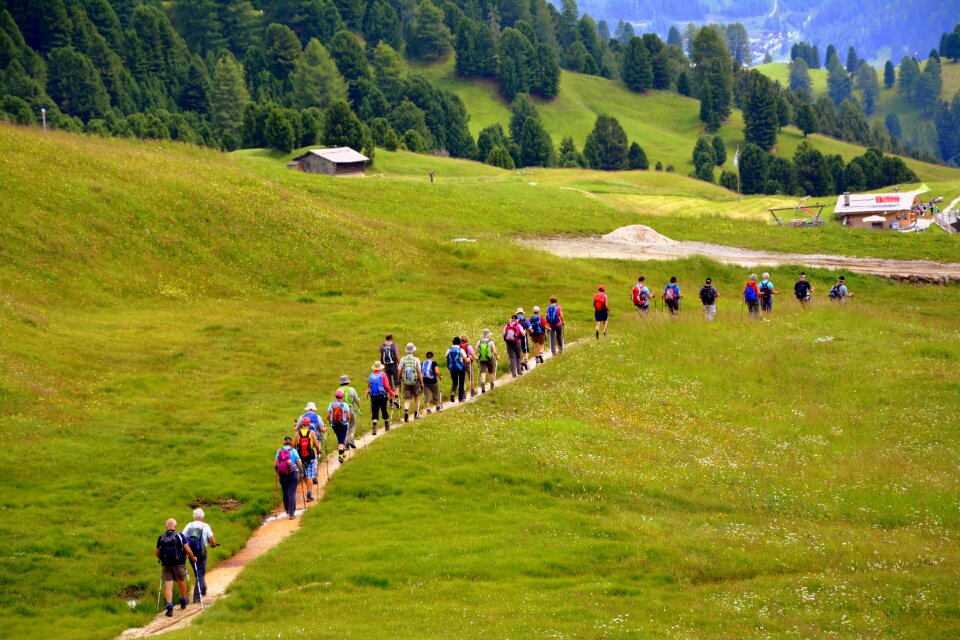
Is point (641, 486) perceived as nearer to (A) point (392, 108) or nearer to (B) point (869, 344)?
(B) point (869, 344)

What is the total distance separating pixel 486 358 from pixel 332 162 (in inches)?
2948

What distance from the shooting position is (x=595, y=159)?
653 feet

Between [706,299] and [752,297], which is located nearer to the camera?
[706,299]

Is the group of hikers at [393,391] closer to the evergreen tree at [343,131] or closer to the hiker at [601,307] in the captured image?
the hiker at [601,307]

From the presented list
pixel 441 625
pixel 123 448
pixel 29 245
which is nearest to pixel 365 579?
pixel 441 625

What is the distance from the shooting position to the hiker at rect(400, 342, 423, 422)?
36562 millimetres

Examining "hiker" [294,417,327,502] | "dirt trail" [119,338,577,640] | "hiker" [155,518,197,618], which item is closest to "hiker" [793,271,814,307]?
"dirt trail" [119,338,577,640]

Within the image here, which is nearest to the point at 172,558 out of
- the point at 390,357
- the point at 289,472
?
the point at 289,472

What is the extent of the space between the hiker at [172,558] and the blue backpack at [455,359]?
14.8 metres

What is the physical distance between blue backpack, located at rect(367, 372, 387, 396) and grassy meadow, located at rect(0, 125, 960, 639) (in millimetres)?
1615

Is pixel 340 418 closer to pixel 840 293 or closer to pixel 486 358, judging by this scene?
pixel 486 358

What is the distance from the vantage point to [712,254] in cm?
7456

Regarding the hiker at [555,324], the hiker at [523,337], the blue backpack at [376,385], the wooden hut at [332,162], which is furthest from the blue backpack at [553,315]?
the wooden hut at [332,162]

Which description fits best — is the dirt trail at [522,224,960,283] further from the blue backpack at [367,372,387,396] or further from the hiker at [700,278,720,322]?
the blue backpack at [367,372,387,396]
